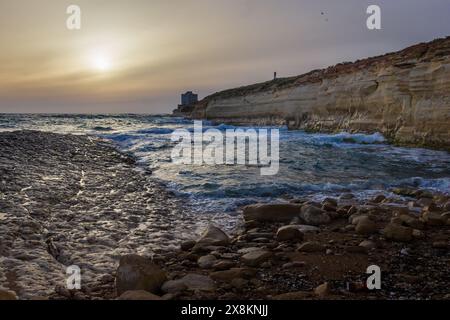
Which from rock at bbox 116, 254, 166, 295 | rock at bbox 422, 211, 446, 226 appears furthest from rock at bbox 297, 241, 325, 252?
rock at bbox 422, 211, 446, 226

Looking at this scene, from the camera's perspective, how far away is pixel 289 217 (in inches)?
229

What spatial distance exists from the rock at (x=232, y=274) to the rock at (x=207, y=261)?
0.28 meters

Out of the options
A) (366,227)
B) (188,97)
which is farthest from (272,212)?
(188,97)

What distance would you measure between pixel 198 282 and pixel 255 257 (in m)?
0.79

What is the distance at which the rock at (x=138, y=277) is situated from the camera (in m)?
3.30

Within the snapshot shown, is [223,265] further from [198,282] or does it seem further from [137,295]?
[137,295]

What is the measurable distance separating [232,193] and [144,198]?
179cm

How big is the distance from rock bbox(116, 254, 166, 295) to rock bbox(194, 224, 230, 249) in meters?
1.18

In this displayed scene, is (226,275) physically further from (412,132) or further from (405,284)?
(412,132)

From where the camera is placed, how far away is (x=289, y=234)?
4.86 m

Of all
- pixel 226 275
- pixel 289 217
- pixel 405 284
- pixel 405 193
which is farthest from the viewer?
pixel 405 193

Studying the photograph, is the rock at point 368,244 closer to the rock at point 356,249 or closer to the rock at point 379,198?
the rock at point 356,249

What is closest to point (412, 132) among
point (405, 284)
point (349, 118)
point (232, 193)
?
point (349, 118)

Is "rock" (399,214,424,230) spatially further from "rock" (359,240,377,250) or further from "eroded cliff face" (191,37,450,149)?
"eroded cliff face" (191,37,450,149)
